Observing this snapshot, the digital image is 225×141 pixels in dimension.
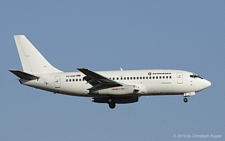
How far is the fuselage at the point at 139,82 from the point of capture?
68312 mm

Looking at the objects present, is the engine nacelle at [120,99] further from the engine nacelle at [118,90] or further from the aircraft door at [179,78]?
the aircraft door at [179,78]

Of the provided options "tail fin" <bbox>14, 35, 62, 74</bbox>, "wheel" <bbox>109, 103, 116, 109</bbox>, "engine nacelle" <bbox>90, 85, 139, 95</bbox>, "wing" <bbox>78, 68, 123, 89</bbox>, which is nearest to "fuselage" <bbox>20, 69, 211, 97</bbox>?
"engine nacelle" <bbox>90, 85, 139, 95</bbox>

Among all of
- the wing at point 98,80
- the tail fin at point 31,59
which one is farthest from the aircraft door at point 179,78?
the tail fin at point 31,59

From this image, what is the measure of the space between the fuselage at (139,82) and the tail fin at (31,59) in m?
1.57

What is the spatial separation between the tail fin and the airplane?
0.15m

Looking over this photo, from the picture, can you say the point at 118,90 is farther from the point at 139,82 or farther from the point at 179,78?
the point at 179,78

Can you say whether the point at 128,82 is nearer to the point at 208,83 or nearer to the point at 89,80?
the point at 89,80

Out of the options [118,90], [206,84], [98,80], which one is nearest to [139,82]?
[118,90]

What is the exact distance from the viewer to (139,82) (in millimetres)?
68750

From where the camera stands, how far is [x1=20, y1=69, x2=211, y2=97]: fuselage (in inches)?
2689

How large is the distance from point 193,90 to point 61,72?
58.6 feet

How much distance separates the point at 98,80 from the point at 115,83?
7.21 feet

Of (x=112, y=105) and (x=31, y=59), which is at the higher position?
(x=31, y=59)

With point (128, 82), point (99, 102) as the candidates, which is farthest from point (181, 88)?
point (99, 102)
